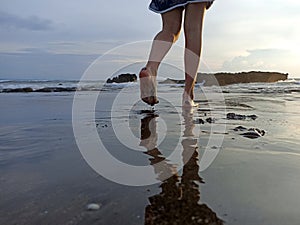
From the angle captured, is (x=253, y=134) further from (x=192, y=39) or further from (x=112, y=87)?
(x=112, y=87)

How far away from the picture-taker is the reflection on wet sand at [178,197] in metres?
0.80

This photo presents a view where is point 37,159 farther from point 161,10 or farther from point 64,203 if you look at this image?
point 161,10

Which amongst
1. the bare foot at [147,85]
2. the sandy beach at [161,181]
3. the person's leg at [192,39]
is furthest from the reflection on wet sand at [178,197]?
the person's leg at [192,39]

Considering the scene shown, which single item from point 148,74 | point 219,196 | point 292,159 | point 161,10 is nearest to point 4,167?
point 219,196

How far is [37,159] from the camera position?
4.56 ft

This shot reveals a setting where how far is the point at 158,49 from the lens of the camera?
9.72 ft

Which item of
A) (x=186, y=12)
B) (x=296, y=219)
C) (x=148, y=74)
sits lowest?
(x=296, y=219)

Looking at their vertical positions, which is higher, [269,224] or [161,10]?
[161,10]

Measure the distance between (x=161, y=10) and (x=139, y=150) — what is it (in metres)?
1.91

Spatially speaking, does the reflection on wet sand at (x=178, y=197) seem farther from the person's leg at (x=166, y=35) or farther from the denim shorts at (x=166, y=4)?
the denim shorts at (x=166, y=4)

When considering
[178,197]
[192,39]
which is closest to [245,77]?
[192,39]

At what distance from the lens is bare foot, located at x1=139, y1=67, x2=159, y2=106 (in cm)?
264

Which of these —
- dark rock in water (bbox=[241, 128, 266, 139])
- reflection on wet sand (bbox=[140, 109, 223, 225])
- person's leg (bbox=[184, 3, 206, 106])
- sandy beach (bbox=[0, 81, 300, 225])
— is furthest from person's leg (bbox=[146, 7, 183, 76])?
reflection on wet sand (bbox=[140, 109, 223, 225])

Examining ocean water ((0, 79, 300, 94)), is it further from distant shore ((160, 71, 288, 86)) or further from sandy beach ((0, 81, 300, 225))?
sandy beach ((0, 81, 300, 225))
